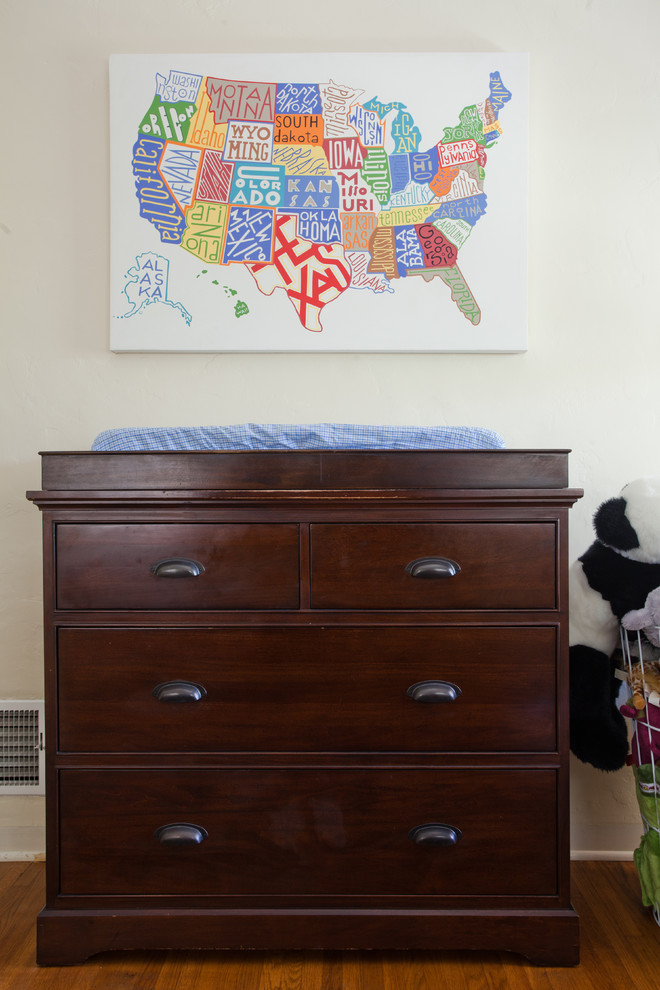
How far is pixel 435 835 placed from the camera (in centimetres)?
132

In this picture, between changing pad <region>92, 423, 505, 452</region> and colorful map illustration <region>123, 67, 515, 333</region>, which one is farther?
colorful map illustration <region>123, 67, 515, 333</region>

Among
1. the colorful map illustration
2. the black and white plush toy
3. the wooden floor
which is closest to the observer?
the wooden floor

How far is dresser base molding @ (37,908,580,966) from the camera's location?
1.33m

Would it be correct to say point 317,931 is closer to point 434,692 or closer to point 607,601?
point 434,692

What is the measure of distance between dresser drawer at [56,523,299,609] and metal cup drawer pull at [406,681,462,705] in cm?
30

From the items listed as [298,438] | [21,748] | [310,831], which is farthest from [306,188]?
[21,748]

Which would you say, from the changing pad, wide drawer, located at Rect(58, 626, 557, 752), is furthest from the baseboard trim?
the changing pad

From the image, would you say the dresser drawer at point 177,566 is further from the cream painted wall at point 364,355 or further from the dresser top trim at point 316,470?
the cream painted wall at point 364,355

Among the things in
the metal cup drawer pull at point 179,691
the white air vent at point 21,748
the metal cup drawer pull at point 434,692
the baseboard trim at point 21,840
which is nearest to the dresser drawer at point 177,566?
the metal cup drawer pull at point 179,691

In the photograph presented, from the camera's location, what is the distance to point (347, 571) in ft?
4.32

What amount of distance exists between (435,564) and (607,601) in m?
0.47

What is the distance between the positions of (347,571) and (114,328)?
1.00 meters

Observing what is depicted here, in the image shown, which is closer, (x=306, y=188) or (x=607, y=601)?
(x=607, y=601)

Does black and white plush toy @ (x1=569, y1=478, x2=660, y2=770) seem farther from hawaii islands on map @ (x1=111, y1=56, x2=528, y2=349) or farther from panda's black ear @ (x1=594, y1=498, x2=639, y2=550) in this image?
hawaii islands on map @ (x1=111, y1=56, x2=528, y2=349)
